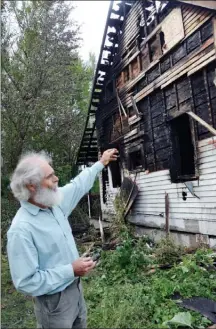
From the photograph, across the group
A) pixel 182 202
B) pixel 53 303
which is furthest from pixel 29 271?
pixel 182 202

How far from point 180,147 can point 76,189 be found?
5.85 m

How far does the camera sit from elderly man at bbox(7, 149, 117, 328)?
79.0 inches

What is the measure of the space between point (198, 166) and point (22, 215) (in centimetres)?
556

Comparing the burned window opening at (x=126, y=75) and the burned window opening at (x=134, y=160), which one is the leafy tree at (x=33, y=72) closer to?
the burned window opening at (x=126, y=75)

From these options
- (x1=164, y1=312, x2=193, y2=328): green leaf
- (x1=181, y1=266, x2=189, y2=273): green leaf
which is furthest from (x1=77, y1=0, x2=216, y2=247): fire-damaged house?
(x1=164, y1=312, x2=193, y2=328): green leaf

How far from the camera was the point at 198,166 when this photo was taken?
703cm

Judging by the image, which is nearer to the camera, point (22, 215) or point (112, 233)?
point (22, 215)

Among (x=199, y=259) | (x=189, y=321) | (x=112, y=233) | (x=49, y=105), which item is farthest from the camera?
(x=49, y=105)

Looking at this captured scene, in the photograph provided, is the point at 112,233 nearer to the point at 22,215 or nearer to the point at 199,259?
the point at 199,259

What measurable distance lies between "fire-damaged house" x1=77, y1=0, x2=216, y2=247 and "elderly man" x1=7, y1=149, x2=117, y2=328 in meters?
4.83

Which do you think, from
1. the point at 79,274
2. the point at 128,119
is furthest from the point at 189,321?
the point at 128,119

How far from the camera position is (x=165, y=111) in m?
8.37

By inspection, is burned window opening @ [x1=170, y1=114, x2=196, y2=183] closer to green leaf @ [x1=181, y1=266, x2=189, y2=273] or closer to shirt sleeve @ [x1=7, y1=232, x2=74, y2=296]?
green leaf @ [x1=181, y1=266, x2=189, y2=273]

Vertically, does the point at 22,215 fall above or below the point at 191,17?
below
